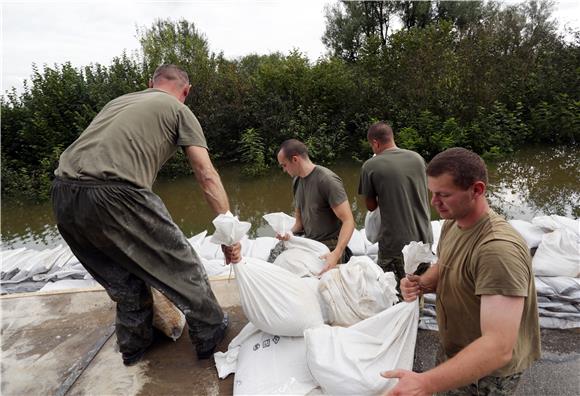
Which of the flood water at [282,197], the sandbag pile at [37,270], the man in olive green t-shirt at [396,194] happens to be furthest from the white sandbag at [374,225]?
the flood water at [282,197]

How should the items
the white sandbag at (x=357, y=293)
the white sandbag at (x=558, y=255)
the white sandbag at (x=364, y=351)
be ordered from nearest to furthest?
the white sandbag at (x=364, y=351) < the white sandbag at (x=357, y=293) < the white sandbag at (x=558, y=255)

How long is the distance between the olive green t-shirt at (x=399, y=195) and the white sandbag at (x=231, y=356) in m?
1.09

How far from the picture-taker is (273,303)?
1713 mm

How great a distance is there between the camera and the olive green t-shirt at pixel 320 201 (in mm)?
2334

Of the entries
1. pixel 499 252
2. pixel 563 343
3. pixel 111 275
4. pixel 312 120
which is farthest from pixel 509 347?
pixel 312 120

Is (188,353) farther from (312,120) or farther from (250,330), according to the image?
(312,120)

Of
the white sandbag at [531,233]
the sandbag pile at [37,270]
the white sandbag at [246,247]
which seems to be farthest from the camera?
the white sandbag at [246,247]

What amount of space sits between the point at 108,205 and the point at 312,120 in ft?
30.0

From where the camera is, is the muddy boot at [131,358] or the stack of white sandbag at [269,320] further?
the muddy boot at [131,358]

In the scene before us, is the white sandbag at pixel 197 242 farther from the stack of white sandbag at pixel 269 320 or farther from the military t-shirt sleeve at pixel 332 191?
the stack of white sandbag at pixel 269 320

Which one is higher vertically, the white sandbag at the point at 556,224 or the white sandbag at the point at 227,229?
the white sandbag at the point at 227,229

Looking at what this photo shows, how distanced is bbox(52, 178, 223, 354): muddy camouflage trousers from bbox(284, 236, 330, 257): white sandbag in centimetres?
63

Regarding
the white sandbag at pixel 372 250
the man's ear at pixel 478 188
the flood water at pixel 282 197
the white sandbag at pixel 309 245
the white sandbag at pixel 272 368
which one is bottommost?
the flood water at pixel 282 197

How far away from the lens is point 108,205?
1.62 m
